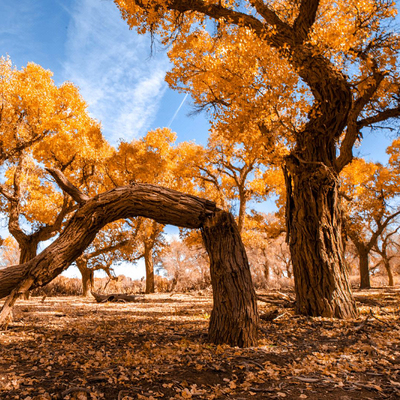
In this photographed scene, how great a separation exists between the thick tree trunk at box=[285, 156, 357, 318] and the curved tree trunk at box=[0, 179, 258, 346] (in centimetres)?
262

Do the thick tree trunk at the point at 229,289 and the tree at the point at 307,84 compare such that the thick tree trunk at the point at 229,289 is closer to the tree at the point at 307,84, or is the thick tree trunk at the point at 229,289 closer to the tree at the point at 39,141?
the tree at the point at 307,84

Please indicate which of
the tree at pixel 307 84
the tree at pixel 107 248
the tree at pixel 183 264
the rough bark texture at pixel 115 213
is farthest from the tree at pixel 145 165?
the rough bark texture at pixel 115 213

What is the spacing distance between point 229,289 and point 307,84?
494cm

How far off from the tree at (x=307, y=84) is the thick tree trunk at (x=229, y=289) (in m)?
2.70

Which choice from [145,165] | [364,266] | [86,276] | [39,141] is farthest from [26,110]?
[364,266]

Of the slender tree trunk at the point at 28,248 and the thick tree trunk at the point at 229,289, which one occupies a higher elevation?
the slender tree trunk at the point at 28,248

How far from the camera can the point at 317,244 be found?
19.7ft

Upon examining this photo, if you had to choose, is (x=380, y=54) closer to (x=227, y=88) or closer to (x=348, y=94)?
(x=348, y=94)

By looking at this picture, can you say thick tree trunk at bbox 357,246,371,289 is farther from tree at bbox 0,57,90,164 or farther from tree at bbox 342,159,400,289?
tree at bbox 0,57,90,164

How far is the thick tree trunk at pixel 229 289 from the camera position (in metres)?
3.73

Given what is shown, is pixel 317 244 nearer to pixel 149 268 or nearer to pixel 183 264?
pixel 149 268

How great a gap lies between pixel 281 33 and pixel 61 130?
1072cm

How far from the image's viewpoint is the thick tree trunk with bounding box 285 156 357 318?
5.86 m

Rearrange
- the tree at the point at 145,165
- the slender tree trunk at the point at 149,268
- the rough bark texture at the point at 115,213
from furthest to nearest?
1. the slender tree trunk at the point at 149,268
2. the tree at the point at 145,165
3. the rough bark texture at the point at 115,213
